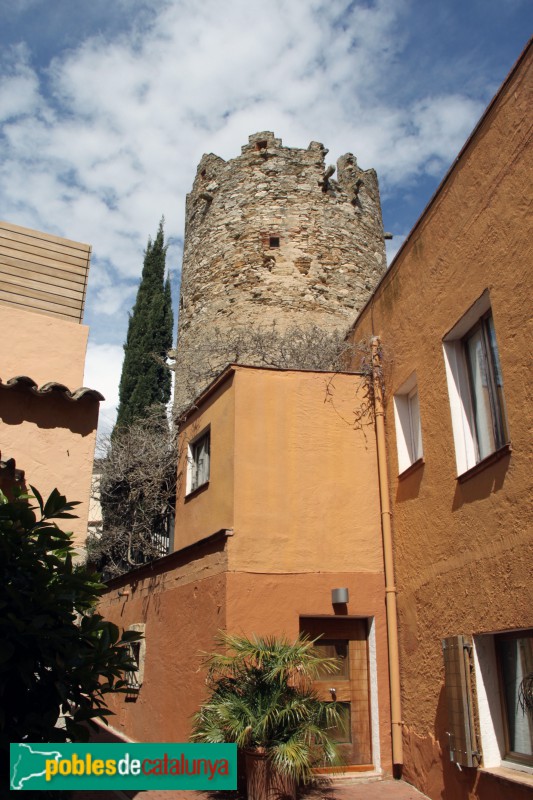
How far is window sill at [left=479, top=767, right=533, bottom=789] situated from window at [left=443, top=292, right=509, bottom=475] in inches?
97.1

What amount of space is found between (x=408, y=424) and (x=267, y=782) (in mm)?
4144

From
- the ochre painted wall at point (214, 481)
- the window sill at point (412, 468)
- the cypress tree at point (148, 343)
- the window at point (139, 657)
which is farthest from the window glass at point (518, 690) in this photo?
the cypress tree at point (148, 343)

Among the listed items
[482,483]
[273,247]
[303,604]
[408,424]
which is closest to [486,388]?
[482,483]

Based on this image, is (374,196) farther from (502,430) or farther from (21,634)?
(21,634)

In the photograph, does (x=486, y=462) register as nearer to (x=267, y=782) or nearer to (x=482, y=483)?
(x=482, y=483)

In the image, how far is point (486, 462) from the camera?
5742mm

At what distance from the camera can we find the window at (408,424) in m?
7.77

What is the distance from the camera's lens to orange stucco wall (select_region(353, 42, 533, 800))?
5402mm

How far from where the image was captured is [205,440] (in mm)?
9391

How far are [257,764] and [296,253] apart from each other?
10.3m

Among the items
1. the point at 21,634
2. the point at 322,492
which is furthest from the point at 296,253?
the point at 21,634

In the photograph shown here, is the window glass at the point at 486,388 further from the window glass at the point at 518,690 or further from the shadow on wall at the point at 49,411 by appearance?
the shadow on wall at the point at 49,411

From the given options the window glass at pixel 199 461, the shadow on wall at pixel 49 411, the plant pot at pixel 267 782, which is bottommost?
the plant pot at pixel 267 782

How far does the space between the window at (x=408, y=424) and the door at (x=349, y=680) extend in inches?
76.2
